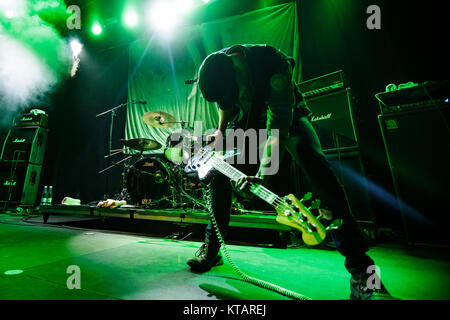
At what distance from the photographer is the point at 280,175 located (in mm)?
3053

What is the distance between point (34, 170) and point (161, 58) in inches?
186

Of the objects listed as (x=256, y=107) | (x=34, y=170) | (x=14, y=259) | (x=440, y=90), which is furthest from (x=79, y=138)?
(x=440, y=90)

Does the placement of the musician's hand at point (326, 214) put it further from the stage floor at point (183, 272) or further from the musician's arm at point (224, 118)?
the musician's arm at point (224, 118)

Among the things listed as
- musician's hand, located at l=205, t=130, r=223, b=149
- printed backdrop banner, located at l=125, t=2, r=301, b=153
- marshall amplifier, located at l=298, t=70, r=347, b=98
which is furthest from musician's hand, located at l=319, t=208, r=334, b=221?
printed backdrop banner, located at l=125, t=2, r=301, b=153

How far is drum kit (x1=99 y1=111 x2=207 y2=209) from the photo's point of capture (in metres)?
3.90

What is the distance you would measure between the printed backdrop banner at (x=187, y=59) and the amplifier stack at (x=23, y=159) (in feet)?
9.56

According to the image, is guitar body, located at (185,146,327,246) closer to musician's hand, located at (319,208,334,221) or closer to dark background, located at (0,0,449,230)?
musician's hand, located at (319,208,334,221)

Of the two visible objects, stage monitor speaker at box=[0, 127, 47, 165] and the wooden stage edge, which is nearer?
the wooden stage edge

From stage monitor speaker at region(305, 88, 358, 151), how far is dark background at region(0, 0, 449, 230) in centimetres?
17

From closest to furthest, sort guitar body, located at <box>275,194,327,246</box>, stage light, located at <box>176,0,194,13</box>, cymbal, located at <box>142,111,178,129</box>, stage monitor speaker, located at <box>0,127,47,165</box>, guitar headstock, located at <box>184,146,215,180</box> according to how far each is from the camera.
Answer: guitar body, located at <box>275,194,327,246</box>, guitar headstock, located at <box>184,146,215,180</box>, cymbal, located at <box>142,111,178,129</box>, stage light, located at <box>176,0,194,13</box>, stage monitor speaker, located at <box>0,127,47,165</box>

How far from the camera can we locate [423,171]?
2.24m

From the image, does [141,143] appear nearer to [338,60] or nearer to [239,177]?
[239,177]

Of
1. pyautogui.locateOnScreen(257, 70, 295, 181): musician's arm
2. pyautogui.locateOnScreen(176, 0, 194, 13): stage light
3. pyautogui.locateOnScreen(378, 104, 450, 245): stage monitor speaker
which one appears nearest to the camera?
pyautogui.locateOnScreen(257, 70, 295, 181): musician's arm

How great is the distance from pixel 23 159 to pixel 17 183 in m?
0.65
